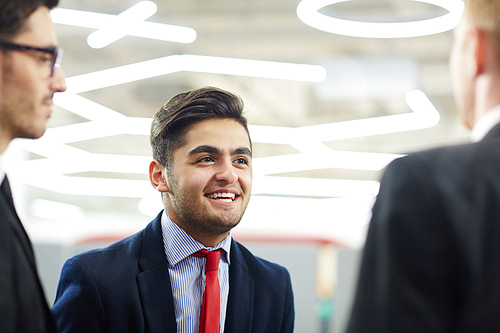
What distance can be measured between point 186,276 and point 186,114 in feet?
2.24

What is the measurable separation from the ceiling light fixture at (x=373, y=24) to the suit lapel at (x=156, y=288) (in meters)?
3.09

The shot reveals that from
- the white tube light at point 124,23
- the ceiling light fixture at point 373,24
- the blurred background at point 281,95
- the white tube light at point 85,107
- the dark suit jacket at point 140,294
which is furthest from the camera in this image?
the white tube light at point 85,107

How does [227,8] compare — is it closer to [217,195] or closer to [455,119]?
[217,195]

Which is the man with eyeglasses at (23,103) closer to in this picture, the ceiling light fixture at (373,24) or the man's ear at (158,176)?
the man's ear at (158,176)

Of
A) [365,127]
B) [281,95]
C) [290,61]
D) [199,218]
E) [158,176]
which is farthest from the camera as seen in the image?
[281,95]

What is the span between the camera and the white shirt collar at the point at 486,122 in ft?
3.16

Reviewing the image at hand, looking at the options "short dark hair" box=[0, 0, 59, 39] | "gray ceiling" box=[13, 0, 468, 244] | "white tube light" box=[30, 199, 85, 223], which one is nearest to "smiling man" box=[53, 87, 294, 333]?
"short dark hair" box=[0, 0, 59, 39]

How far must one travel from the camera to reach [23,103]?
1229 mm

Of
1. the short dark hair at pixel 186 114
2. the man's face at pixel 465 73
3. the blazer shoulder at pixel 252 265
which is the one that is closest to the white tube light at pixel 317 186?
the blazer shoulder at pixel 252 265

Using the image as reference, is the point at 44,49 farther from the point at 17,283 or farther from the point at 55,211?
the point at 55,211

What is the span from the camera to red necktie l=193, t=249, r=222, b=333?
6.18 ft

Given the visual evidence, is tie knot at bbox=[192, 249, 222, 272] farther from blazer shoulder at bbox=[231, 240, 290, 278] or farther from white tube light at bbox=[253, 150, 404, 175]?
white tube light at bbox=[253, 150, 404, 175]

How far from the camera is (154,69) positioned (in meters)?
5.58

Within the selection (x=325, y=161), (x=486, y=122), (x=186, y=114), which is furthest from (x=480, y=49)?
(x=325, y=161)
